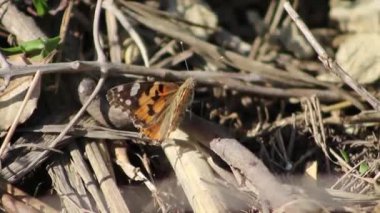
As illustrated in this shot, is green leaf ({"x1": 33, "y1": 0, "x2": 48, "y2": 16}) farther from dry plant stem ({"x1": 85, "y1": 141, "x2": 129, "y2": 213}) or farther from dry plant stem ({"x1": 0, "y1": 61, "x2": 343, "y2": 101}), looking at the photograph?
dry plant stem ({"x1": 85, "y1": 141, "x2": 129, "y2": 213})

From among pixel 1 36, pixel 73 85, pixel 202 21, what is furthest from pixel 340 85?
pixel 1 36

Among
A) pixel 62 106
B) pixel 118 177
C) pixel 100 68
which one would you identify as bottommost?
pixel 118 177

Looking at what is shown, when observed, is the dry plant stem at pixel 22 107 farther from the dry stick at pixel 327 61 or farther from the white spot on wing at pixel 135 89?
the dry stick at pixel 327 61

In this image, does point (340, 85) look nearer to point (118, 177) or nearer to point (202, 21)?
point (202, 21)

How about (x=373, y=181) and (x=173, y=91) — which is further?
(x=173, y=91)

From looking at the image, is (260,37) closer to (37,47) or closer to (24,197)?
(37,47)

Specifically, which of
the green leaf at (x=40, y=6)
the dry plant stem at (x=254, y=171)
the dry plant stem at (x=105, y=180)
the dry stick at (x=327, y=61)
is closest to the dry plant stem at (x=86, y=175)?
the dry plant stem at (x=105, y=180)
